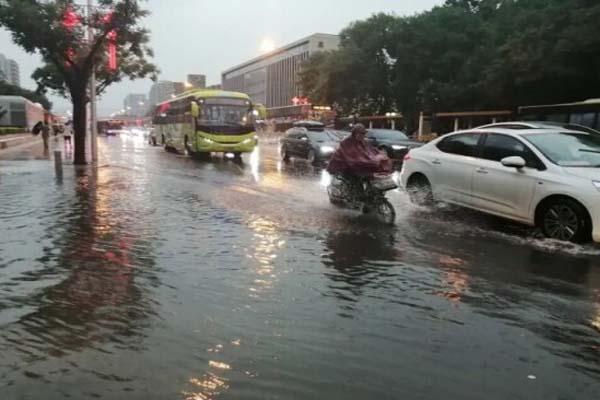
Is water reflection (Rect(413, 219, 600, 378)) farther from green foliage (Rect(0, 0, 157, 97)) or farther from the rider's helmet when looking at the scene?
green foliage (Rect(0, 0, 157, 97))

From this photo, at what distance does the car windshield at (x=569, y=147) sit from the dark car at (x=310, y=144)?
1411 centimetres

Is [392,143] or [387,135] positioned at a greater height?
[387,135]

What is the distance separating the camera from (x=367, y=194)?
35.0 feet

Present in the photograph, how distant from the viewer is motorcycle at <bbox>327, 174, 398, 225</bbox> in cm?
1031

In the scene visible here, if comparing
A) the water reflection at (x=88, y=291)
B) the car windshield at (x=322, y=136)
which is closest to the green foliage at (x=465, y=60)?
the car windshield at (x=322, y=136)

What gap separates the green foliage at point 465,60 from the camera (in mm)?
32812

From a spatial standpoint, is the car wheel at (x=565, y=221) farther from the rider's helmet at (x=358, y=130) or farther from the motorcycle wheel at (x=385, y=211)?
the rider's helmet at (x=358, y=130)

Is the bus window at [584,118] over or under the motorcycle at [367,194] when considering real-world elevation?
over

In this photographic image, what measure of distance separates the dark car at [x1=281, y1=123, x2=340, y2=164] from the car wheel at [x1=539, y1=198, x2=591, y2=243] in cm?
1501

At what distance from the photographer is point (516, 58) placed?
33969mm

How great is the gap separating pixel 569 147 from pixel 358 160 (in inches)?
134

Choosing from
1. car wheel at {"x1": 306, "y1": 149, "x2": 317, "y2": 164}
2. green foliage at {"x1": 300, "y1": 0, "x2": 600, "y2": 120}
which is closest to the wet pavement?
car wheel at {"x1": 306, "y1": 149, "x2": 317, "y2": 164}

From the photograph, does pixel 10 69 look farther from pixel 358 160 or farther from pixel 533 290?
pixel 533 290

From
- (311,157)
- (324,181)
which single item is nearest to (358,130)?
(324,181)
